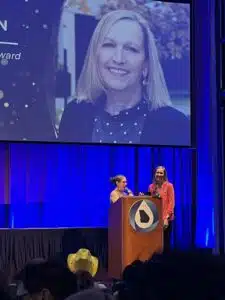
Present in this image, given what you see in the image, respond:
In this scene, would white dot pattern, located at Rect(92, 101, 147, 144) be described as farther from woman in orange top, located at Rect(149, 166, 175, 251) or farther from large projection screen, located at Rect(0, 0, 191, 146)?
woman in orange top, located at Rect(149, 166, 175, 251)

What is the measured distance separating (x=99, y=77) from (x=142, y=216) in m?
1.74

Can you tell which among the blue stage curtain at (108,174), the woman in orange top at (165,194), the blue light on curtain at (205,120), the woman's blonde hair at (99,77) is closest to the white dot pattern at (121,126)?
the woman's blonde hair at (99,77)

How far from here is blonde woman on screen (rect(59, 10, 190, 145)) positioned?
20.6ft

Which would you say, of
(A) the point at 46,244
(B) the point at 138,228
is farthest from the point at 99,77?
(A) the point at 46,244

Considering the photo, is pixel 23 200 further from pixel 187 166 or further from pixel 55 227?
pixel 187 166

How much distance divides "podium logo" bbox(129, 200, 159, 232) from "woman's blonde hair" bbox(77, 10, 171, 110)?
1.45 meters

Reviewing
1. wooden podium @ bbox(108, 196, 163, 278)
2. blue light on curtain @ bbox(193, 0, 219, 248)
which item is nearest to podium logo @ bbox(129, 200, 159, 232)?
wooden podium @ bbox(108, 196, 163, 278)

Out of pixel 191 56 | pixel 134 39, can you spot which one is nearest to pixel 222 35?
pixel 191 56

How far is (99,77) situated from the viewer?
20.7 ft

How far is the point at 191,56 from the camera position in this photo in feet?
22.1

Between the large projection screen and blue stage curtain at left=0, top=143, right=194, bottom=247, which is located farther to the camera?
blue stage curtain at left=0, top=143, right=194, bottom=247

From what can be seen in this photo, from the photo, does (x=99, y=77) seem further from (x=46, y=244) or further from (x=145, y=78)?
(x=46, y=244)

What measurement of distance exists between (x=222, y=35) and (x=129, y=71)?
5.49ft

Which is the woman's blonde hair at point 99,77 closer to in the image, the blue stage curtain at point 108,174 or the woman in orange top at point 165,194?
the blue stage curtain at point 108,174
